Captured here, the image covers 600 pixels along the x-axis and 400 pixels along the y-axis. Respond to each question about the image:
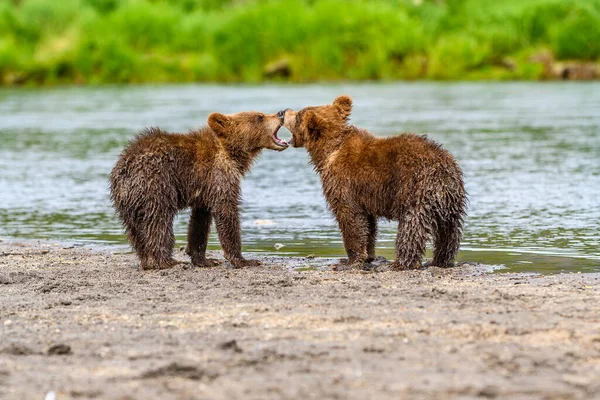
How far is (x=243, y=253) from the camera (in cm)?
1043

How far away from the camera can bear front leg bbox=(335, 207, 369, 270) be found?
9266 millimetres

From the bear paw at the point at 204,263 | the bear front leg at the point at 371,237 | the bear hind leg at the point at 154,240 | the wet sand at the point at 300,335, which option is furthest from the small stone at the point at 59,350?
the bear front leg at the point at 371,237

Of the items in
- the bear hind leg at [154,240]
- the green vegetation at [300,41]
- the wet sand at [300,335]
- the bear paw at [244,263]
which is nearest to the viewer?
the wet sand at [300,335]

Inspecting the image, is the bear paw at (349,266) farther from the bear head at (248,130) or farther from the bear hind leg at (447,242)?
the bear head at (248,130)

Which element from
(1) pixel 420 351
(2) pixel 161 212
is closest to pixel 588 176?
(2) pixel 161 212

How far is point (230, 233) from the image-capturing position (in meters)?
9.49

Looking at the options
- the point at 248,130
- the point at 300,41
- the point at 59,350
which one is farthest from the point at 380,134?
the point at 300,41

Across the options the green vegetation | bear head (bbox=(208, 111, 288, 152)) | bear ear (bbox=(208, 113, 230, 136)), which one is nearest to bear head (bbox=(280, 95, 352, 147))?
bear head (bbox=(208, 111, 288, 152))

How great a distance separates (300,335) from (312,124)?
3.55 m

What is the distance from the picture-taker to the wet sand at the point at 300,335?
539 cm

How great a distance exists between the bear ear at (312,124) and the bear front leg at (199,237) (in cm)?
110

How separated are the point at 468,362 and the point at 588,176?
32.8 ft

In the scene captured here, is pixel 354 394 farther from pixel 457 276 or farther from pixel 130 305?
pixel 457 276

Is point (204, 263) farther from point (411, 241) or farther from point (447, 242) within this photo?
point (447, 242)
